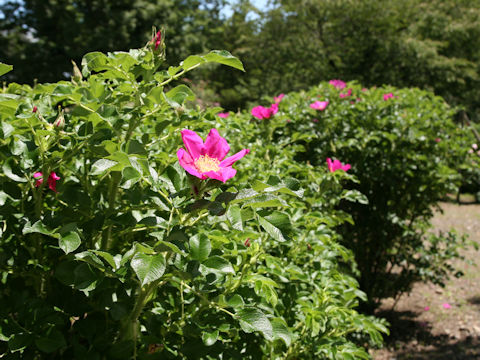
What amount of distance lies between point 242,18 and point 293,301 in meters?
22.3

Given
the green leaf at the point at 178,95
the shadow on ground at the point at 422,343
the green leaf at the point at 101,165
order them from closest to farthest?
the green leaf at the point at 101,165
the green leaf at the point at 178,95
the shadow on ground at the point at 422,343

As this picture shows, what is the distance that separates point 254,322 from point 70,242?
418 mm

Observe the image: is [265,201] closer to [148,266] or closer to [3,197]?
[148,266]

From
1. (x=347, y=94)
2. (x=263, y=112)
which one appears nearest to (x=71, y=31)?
(x=347, y=94)

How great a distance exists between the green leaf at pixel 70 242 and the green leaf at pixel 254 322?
1.24 feet

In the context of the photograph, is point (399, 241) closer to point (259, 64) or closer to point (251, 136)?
point (251, 136)

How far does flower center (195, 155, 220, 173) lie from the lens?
817mm

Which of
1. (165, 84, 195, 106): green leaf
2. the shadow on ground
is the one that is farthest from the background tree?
(165, 84, 195, 106): green leaf

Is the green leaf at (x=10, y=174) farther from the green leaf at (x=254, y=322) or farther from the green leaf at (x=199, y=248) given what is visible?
the green leaf at (x=254, y=322)

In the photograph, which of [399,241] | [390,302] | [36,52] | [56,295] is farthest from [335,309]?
[36,52]

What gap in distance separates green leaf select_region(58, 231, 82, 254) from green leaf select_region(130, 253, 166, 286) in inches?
6.1

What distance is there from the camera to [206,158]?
33.7 inches

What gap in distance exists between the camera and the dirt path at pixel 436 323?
363 centimetres

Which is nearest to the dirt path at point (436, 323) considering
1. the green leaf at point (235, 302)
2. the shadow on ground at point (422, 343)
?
the shadow on ground at point (422, 343)
